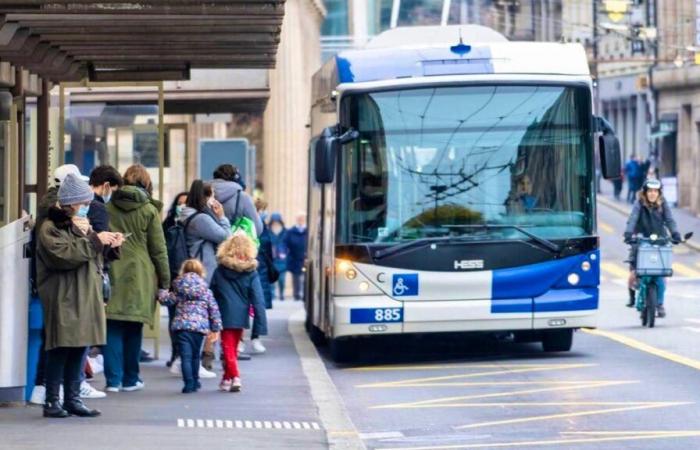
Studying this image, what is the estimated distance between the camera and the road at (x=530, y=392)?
1222 cm

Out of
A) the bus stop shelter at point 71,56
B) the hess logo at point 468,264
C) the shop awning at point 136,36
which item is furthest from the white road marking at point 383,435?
the hess logo at point 468,264

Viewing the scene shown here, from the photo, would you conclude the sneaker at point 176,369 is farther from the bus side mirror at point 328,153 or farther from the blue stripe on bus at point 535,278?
the blue stripe on bus at point 535,278

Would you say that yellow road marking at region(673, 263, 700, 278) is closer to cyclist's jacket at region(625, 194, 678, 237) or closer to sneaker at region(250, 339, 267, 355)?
cyclist's jacket at region(625, 194, 678, 237)

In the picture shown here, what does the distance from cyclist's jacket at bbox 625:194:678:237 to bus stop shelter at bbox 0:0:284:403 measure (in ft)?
17.6

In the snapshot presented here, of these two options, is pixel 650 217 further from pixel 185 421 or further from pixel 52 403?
pixel 52 403

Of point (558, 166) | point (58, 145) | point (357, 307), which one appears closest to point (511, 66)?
point (558, 166)

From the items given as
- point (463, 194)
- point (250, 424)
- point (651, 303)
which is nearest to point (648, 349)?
point (463, 194)

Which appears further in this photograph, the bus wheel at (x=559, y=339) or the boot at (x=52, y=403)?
the bus wheel at (x=559, y=339)

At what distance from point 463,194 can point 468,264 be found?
2.06 ft

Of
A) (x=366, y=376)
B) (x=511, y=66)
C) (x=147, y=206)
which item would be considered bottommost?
(x=366, y=376)

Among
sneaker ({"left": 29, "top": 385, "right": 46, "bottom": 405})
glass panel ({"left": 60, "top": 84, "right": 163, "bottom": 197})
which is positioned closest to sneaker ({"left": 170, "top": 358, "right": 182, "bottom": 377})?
sneaker ({"left": 29, "top": 385, "right": 46, "bottom": 405})

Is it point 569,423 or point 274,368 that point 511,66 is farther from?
point 569,423

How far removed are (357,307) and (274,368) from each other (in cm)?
91

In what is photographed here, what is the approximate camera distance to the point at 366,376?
17297 millimetres
